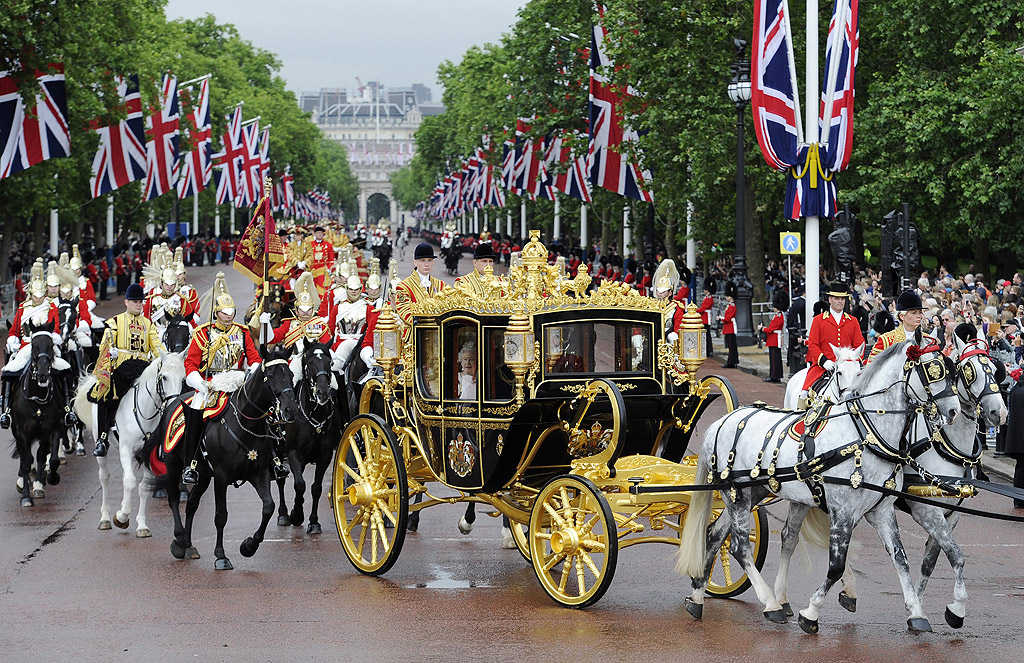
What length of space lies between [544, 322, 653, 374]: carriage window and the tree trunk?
86.1 feet

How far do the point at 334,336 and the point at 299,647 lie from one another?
7961 mm

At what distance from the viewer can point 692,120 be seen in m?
34.1

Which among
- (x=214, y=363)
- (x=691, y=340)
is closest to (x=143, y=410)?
(x=214, y=363)

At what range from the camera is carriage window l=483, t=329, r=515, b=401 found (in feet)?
35.0

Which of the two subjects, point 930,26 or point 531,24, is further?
point 531,24

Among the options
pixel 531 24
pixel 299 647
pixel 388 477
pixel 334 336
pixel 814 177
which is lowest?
pixel 299 647

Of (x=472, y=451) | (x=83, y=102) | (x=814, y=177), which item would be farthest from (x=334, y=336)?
(x=83, y=102)

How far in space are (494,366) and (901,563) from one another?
3271mm

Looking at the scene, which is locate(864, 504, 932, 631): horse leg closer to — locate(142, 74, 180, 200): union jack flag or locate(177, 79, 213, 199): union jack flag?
locate(142, 74, 180, 200): union jack flag

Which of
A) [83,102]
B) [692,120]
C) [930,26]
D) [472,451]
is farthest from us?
[83,102]

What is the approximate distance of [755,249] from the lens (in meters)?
37.4

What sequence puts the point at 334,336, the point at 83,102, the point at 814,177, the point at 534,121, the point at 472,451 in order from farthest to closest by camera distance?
1. the point at 534,121
2. the point at 83,102
3. the point at 814,177
4. the point at 334,336
5. the point at 472,451

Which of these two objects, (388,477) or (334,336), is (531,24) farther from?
(388,477)

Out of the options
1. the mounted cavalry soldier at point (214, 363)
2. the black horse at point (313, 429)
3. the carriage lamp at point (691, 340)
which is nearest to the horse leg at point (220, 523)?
the mounted cavalry soldier at point (214, 363)
